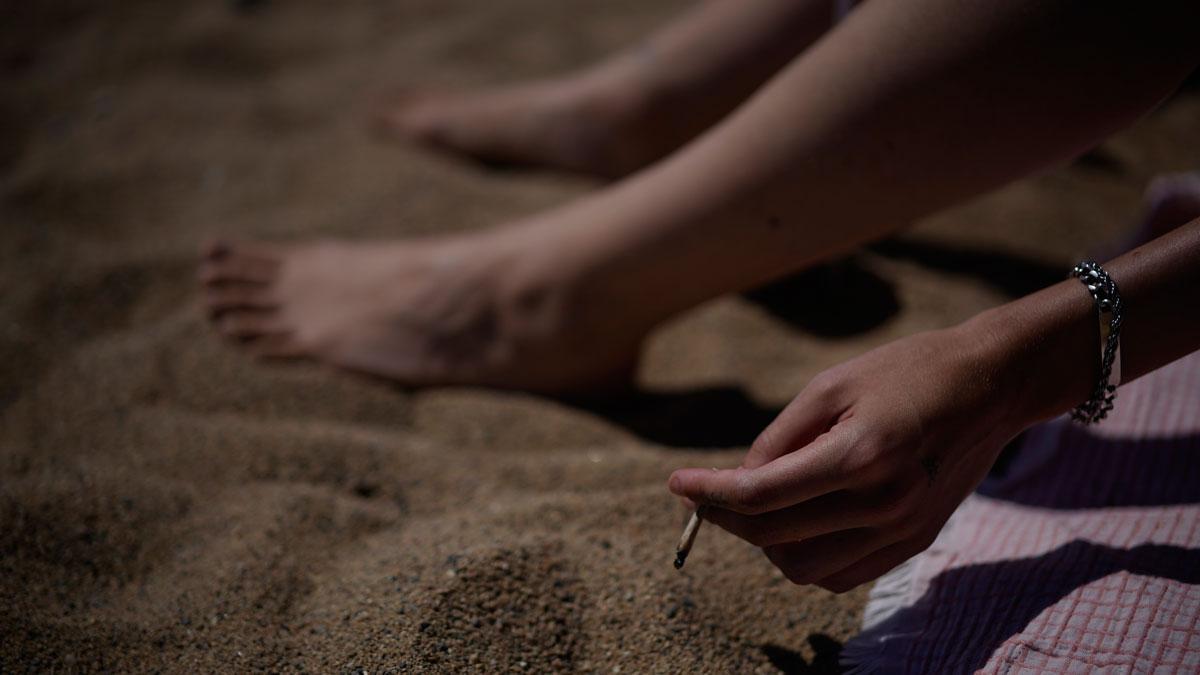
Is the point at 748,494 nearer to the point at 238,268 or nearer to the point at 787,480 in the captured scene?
the point at 787,480

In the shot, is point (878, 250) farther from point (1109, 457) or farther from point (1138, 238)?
point (1109, 457)

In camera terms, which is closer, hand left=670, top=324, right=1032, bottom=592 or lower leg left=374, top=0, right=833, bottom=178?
hand left=670, top=324, right=1032, bottom=592

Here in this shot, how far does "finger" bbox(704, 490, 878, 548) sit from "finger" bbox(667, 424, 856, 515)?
0.07 feet

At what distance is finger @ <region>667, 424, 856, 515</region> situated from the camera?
0.70m

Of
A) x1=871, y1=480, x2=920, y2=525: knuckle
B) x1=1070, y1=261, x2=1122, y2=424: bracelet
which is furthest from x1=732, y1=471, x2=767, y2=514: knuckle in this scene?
x1=1070, y1=261, x2=1122, y2=424: bracelet

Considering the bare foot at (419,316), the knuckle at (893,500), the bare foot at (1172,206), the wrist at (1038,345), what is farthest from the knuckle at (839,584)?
the bare foot at (1172,206)

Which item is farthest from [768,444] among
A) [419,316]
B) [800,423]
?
[419,316]

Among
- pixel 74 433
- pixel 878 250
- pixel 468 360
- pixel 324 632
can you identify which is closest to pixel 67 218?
pixel 74 433

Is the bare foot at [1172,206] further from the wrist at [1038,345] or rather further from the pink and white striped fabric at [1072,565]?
the wrist at [1038,345]

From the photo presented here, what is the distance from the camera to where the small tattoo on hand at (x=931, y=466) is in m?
0.73

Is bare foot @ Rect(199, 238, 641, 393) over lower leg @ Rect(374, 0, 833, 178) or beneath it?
beneath

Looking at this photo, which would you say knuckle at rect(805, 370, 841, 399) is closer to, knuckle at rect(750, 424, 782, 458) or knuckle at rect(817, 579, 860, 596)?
knuckle at rect(750, 424, 782, 458)

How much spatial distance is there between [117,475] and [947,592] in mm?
1105

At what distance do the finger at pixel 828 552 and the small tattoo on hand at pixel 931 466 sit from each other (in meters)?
0.07
